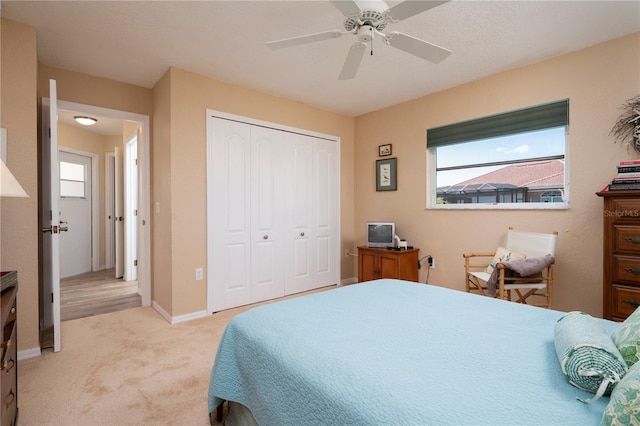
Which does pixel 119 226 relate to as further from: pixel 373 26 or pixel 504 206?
pixel 504 206

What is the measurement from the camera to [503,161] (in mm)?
3355

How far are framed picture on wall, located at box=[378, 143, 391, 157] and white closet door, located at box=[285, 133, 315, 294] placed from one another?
0.99 meters

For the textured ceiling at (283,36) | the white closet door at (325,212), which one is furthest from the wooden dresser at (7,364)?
the white closet door at (325,212)

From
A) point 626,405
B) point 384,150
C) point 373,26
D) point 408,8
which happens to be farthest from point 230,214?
point 626,405

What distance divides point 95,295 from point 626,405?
5012 mm

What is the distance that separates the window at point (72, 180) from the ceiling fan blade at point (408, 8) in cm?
571

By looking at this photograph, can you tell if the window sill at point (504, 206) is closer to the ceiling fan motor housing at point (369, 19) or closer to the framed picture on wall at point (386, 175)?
the framed picture on wall at point (386, 175)

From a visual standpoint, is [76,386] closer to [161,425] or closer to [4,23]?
[161,425]

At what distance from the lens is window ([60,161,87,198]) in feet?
16.8

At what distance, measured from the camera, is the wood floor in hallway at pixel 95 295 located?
3482mm

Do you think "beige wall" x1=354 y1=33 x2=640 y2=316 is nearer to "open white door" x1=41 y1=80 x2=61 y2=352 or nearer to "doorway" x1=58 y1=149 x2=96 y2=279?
"open white door" x1=41 y1=80 x2=61 y2=352

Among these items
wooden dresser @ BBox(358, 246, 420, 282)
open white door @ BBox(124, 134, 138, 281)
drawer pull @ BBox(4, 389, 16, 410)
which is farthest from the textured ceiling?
drawer pull @ BBox(4, 389, 16, 410)

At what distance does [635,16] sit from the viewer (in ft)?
7.43

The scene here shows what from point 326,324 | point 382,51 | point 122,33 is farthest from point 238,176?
point 326,324
